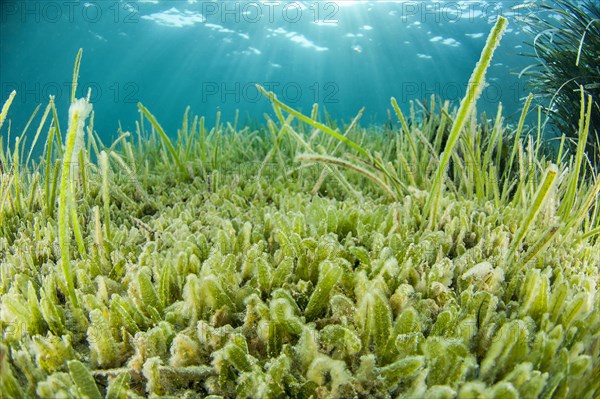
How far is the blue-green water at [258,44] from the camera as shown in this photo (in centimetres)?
2733

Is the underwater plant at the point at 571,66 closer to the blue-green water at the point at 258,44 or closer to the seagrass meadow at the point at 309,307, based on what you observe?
the seagrass meadow at the point at 309,307

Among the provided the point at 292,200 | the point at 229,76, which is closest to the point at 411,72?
the point at 229,76

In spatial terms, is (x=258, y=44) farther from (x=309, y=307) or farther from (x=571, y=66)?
(x=309, y=307)

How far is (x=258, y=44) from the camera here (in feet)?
121

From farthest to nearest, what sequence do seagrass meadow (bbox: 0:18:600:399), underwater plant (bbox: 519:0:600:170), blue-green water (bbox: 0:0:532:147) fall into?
blue-green water (bbox: 0:0:532:147) → underwater plant (bbox: 519:0:600:170) → seagrass meadow (bbox: 0:18:600:399)

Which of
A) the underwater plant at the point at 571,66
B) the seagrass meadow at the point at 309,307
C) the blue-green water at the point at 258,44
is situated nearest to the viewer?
the seagrass meadow at the point at 309,307

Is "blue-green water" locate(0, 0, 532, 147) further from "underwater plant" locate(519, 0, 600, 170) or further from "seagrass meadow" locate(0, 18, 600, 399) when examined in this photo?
"seagrass meadow" locate(0, 18, 600, 399)

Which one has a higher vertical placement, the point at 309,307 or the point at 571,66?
the point at 571,66

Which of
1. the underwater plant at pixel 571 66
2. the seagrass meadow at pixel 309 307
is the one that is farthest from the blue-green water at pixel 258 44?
the seagrass meadow at pixel 309 307

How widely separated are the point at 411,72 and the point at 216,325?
41.0 meters

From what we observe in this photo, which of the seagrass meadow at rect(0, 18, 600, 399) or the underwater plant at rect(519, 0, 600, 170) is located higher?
the underwater plant at rect(519, 0, 600, 170)

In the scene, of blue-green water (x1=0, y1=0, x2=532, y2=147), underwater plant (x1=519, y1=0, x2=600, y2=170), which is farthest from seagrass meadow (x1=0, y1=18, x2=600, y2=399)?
blue-green water (x1=0, y1=0, x2=532, y2=147)

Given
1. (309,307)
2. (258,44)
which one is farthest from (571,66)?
(258,44)

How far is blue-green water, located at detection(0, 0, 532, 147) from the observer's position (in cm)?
2733
